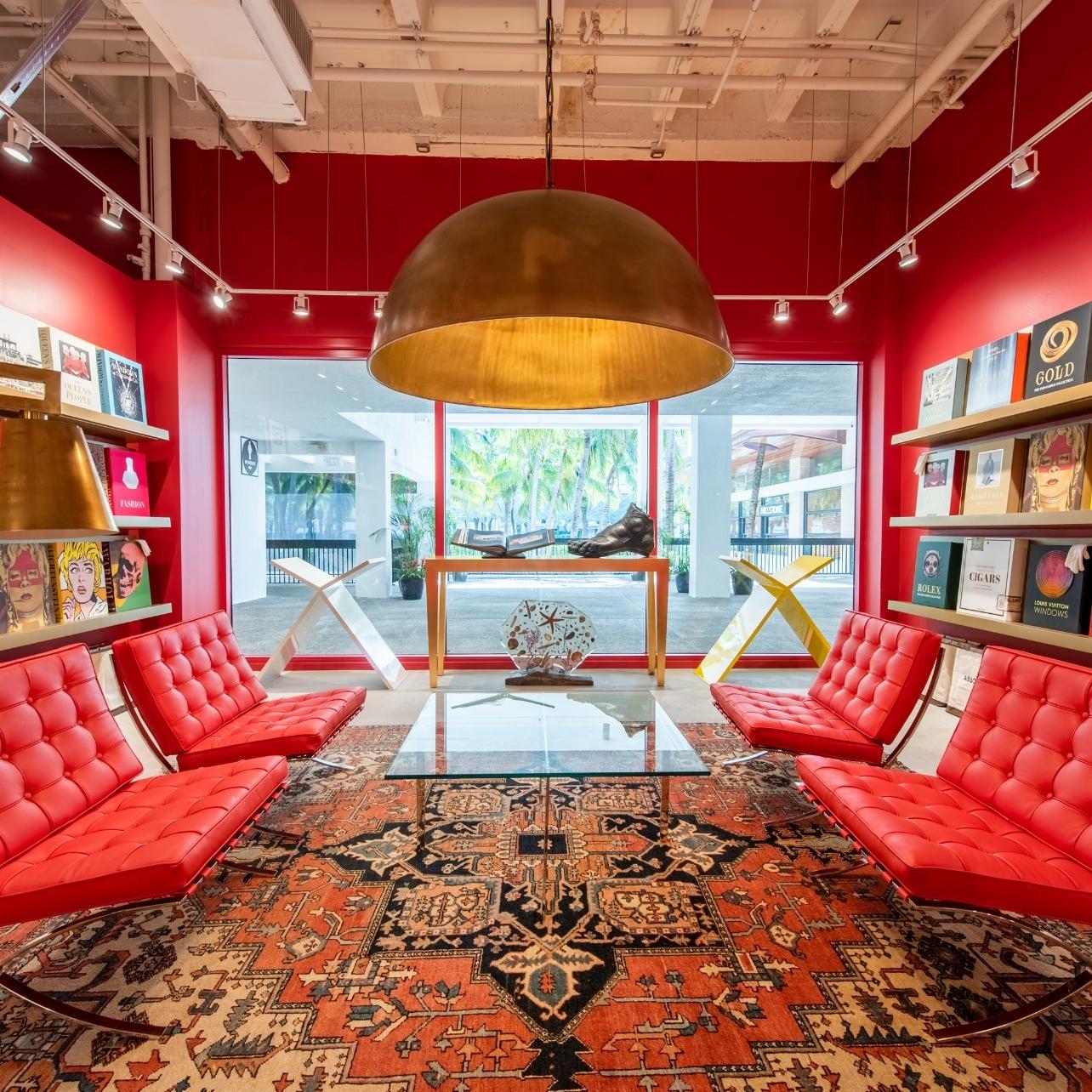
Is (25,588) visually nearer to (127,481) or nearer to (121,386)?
(127,481)

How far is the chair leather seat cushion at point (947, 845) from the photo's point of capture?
4.86 feet

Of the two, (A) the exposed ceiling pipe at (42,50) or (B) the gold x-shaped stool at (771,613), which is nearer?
(A) the exposed ceiling pipe at (42,50)

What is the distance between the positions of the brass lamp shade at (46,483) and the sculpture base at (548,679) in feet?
9.89

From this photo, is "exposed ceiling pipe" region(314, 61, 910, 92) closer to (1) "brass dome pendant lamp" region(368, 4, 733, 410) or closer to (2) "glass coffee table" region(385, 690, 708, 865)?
(1) "brass dome pendant lamp" region(368, 4, 733, 410)

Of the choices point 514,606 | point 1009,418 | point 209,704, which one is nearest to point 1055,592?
point 1009,418

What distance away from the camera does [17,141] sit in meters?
2.29

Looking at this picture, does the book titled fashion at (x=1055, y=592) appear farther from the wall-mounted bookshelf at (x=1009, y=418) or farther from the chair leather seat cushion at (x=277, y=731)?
the chair leather seat cushion at (x=277, y=731)

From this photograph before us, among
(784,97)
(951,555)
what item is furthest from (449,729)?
(784,97)

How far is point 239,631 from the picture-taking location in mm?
4773

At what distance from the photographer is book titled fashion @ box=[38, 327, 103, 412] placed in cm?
287

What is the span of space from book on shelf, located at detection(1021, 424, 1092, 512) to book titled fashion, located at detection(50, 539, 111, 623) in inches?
192

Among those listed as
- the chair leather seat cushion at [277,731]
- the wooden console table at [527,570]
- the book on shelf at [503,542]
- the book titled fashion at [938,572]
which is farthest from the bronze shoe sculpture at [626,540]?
the chair leather seat cushion at [277,731]

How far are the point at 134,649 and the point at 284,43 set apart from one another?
286 cm

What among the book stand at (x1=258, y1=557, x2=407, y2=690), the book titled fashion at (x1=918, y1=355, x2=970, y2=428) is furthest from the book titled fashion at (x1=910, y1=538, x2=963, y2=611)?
the book stand at (x1=258, y1=557, x2=407, y2=690)
